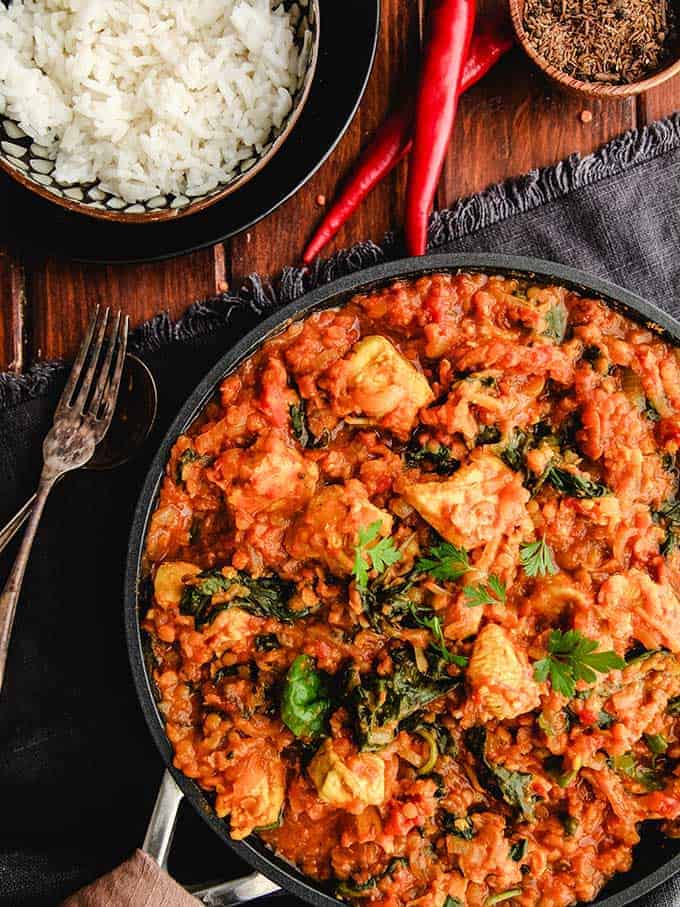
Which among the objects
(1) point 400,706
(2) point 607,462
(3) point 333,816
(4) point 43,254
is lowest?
(3) point 333,816

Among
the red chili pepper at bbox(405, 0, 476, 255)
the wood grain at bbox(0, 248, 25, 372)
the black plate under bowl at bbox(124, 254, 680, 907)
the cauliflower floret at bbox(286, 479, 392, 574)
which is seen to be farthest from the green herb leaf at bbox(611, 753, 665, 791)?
the wood grain at bbox(0, 248, 25, 372)

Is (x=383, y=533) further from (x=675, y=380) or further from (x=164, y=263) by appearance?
(x=164, y=263)

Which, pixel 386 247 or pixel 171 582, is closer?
pixel 171 582

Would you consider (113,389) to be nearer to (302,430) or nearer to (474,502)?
(302,430)

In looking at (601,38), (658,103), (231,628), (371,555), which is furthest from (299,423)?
(658,103)

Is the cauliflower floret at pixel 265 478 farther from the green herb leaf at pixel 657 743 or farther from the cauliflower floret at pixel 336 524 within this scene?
the green herb leaf at pixel 657 743

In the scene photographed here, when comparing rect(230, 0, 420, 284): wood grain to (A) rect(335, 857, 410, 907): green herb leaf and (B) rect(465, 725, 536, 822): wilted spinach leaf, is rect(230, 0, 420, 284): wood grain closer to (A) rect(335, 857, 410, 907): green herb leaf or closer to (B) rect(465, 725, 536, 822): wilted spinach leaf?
(B) rect(465, 725, 536, 822): wilted spinach leaf

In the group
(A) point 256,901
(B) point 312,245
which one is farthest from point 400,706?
(B) point 312,245
